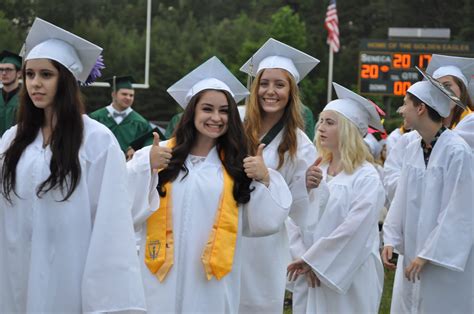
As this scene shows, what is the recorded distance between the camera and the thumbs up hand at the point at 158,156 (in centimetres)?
546

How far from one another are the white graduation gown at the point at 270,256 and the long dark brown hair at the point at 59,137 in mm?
1843

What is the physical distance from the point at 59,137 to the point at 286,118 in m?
2.11

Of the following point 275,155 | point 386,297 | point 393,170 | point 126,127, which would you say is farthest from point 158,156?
point 126,127

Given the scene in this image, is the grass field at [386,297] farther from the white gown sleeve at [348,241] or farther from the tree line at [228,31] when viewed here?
the tree line at [228,31]

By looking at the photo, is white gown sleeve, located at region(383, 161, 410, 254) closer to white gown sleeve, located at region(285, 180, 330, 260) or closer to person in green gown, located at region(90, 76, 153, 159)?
white gown sleeve, located at region(285, 180, 330, 260)

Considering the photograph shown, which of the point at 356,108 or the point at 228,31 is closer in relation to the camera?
the point at 356,108

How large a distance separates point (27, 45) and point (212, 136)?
114 centimetres

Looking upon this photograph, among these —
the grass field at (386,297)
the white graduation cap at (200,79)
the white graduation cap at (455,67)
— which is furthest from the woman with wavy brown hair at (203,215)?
the grass field at (386,297)

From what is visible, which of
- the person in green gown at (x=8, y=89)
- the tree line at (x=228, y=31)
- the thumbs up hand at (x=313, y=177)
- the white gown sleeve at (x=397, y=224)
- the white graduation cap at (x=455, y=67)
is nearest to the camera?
the thumbs up hand at (x=313, y=177)

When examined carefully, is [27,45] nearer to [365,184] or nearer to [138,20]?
[365,184]

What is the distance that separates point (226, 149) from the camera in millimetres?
5656

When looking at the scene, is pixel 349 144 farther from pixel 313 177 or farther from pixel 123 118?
pixel 123 118

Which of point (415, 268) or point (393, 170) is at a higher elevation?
point (393, 170)

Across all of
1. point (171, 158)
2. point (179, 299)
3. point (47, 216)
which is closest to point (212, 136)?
point (171, 158)
